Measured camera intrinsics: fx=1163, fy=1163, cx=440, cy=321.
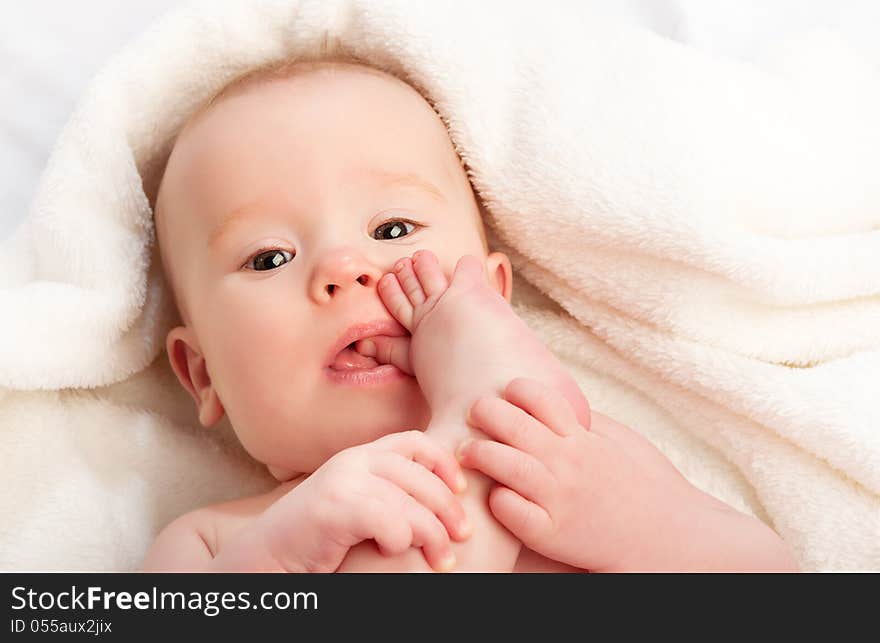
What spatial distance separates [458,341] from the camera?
1294mm

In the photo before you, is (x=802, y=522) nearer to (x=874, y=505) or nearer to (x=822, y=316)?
(x=874, y=505)

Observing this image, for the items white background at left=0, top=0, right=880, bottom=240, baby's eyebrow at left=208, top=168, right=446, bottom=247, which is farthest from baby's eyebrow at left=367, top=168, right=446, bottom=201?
white background at left=0, top=0, right=880, bottom=240

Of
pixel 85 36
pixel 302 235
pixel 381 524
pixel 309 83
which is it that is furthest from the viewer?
pixel 85 36

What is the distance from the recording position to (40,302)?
5.01 ft

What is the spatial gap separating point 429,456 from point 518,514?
11cm

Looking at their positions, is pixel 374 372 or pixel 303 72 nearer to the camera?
pixel 374 372

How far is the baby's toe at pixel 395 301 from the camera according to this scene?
135 cm

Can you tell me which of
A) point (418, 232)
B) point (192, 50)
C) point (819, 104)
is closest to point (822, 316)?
point (819, 104)

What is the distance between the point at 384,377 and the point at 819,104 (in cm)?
77

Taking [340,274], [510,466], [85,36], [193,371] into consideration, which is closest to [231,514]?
[193,371]

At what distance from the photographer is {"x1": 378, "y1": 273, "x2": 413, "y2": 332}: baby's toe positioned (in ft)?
4.42

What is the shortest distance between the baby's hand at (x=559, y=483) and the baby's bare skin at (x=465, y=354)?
0.07 feet

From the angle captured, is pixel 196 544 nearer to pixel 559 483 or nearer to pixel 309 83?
pixel 559 483
